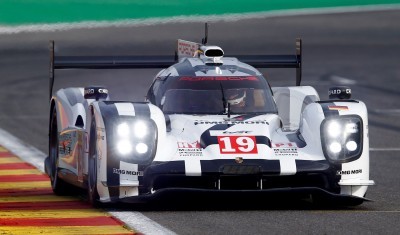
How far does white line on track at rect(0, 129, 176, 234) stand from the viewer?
32.8 feet

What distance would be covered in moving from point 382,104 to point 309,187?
1325cm

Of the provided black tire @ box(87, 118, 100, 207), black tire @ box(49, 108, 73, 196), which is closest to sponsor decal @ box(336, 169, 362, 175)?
black tire @ box(87, 118, 100, 207)

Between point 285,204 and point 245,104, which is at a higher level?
point 245,104

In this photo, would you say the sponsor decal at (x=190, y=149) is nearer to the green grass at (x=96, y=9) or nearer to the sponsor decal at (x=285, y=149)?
the sponsor decal at (x=285, y=149)

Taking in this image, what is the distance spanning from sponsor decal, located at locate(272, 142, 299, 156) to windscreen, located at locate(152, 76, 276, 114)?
880 millimetres

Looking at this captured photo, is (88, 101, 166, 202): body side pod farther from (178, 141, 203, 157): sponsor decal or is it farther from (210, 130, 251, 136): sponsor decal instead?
(210, 130, 251, 136): sponsor decal

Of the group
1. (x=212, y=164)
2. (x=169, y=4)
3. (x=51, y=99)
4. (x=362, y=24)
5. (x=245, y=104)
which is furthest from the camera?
(x=362, y=24)

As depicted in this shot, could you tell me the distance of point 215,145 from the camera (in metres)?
11.1

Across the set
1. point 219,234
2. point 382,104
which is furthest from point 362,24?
point 219,234

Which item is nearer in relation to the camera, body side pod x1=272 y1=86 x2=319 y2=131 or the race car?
the race car

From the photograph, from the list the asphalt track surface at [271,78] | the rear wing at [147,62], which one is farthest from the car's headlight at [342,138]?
the rear wing at [147,62]

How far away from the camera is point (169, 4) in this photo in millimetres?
35969

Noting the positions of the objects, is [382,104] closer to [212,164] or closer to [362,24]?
[212,164]

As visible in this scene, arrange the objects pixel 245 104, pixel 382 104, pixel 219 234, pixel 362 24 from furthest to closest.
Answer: pixel 362 24 → pixel 382 104 → pixel 245 104 → pixel 219 234
